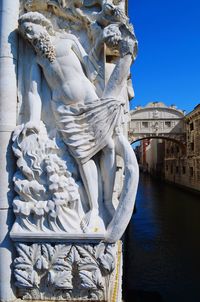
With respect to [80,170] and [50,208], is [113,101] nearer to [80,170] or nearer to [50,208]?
[80,170]

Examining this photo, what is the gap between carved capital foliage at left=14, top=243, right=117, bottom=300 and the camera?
207 cm

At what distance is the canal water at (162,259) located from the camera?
6.18 m

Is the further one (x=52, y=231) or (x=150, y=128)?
(x=150, y=128)

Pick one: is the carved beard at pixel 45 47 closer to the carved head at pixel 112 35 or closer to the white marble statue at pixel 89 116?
the white marble statue at pixel 89 116

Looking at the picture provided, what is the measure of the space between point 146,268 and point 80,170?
242 inches

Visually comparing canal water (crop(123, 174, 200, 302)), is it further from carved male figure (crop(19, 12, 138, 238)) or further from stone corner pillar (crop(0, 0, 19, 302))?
carved male figure (crop(19, 12, 138, 238))

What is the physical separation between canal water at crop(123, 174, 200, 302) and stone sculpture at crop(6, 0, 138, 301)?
4.29 m

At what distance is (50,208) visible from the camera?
6.86 feet

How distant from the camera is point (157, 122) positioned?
83.5 ft

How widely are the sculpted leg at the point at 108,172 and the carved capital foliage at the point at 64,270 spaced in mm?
340

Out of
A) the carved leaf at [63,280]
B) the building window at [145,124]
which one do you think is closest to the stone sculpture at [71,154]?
the carved leaf at [63,280]

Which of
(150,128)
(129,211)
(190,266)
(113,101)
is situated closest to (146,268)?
(190,266)

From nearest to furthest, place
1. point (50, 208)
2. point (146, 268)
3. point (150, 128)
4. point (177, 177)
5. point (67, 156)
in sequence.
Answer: point (50, 208) < point (67, 156) < point (146, 268) < point (150, 128) < point (177, 177)

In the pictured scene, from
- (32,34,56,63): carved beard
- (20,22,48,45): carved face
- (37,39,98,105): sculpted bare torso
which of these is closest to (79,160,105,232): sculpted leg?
(37,39,98,105): sculpted bare torso
